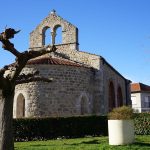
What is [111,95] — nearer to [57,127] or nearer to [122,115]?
[57,127]

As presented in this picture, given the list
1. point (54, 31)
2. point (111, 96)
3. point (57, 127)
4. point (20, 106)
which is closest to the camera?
point (57, 127)

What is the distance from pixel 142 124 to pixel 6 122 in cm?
973

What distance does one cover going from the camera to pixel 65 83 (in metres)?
20.6

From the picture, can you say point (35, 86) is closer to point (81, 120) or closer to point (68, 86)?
point (68, 86)

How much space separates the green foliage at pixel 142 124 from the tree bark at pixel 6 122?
927 cm

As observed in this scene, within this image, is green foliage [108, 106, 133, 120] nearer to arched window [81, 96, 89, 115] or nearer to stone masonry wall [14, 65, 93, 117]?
stone masonry wall [14, 65, 93, 117]

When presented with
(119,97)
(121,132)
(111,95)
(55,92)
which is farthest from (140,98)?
(121,132)

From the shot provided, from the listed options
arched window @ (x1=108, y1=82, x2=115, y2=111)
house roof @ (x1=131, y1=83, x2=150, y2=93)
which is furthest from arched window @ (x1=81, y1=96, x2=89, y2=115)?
house roof @ (x1=131, y1=83, x2=150, y2=93)

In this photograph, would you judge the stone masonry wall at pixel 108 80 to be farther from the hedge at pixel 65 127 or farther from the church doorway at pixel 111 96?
the hedge at pixel 65 127

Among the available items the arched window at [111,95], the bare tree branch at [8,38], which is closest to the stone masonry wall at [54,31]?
the arched window at [111,95]

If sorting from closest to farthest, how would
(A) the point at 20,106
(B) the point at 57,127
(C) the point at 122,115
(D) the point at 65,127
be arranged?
(C) the point at 122,115 < (B) the point at 57,127 < (D) the point at 65,127 < (A) the point at 20,106

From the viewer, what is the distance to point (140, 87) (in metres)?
52.1

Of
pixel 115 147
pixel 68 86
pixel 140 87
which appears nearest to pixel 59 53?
pixel 68 86

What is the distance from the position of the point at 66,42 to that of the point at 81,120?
797 centimetres
